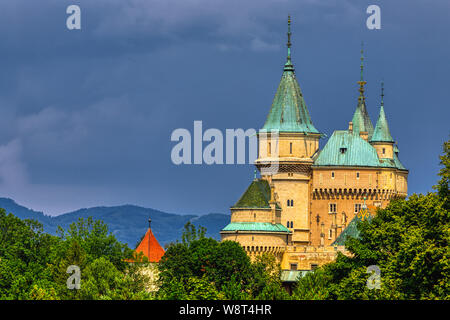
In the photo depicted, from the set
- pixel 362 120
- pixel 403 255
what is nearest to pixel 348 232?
pixel 362 120

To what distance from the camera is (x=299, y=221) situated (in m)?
169

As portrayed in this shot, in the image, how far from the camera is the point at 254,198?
160500mm

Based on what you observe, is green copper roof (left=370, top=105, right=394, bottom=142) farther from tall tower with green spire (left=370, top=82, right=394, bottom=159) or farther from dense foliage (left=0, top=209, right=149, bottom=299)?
dense foliage (left=0, top=209, right=149, bottom=299)

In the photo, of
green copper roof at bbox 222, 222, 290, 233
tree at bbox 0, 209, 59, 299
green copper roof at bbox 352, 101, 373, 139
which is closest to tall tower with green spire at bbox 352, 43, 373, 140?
green copper roof at bbox 352, 101, 373, 139

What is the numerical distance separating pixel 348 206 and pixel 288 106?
14.2 m

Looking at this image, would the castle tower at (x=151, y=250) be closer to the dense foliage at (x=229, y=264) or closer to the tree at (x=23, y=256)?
the dense foliage at (x=229, y=264)

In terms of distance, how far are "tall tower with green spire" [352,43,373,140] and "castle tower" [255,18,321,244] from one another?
6.14 meters

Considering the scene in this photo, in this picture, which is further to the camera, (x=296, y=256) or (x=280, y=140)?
(x=280, y=140)

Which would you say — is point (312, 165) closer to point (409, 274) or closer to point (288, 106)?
point (288, 106)

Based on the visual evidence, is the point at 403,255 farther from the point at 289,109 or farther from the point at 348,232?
the point at 289,109

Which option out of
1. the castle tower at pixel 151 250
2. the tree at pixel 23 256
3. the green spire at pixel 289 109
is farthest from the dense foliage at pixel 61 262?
the green spire at pixel 289 109
